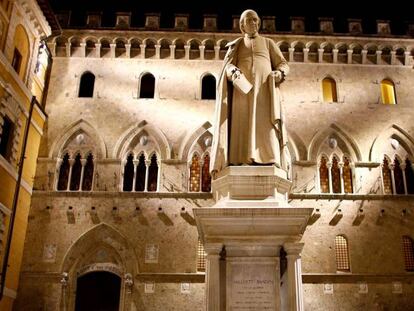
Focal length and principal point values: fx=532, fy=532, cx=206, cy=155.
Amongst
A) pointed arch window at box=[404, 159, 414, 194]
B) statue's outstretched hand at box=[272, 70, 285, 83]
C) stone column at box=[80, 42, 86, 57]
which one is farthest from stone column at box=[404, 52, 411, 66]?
statue's outstretched hand at box=[272, 70, 285, 83]

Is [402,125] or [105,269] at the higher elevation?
[402,125]

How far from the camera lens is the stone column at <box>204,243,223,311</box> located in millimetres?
5551

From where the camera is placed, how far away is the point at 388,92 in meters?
21.0

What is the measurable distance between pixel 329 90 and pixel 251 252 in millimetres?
16184

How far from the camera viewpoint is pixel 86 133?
1984cm

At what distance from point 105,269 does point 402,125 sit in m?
12.2

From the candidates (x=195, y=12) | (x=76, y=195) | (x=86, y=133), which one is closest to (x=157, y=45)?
(x=195, y=12)

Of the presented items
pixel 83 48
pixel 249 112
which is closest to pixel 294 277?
pixel 249 112

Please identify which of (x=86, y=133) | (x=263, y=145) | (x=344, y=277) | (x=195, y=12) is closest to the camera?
(x=263, y=145)

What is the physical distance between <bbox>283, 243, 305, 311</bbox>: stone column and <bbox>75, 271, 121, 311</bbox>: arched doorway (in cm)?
1452

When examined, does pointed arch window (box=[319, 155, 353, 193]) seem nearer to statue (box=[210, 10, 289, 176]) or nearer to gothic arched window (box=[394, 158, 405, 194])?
gothic arched window (box=[394, 158, 405, 194])

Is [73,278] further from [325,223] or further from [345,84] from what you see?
[345,84]

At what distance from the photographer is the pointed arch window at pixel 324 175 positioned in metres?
19.4

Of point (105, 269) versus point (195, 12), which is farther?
point (195, 12)
